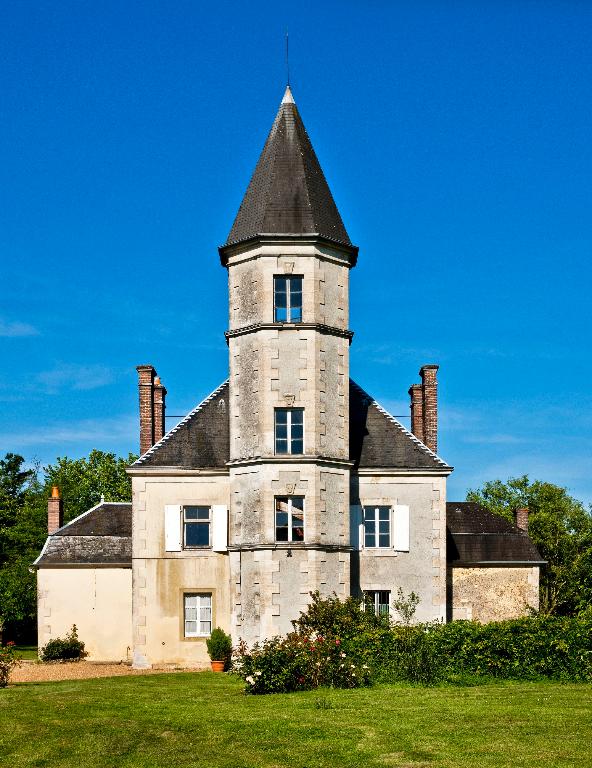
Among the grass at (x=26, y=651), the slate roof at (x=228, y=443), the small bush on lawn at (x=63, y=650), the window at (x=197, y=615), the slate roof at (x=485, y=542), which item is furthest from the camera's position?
the grass at (x=26, y=651)

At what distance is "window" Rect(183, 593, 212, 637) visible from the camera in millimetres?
27328

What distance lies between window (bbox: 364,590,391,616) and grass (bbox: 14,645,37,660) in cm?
1367

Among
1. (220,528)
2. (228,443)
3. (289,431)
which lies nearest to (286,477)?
(289,431)

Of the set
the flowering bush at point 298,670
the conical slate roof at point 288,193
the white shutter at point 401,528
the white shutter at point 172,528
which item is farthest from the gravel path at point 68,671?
the conical slate roof at point 288,193

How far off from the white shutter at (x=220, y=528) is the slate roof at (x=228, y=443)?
4.18 feet

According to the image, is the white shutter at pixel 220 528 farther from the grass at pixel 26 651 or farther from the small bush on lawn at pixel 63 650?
the grass at pixel 26 651

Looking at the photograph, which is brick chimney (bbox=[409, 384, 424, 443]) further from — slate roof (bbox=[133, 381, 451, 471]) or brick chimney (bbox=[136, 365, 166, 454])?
brick chimney (bbox=[136, 365, 166, 454])

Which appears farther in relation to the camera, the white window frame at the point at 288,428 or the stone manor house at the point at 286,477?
the white window frame at the point at 288,428

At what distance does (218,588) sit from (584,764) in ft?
55.4

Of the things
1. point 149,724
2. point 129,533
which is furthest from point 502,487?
point 149,724

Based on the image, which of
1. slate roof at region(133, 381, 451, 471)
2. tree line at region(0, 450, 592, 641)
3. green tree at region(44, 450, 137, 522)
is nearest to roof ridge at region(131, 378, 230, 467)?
slate roof at region(133, 381, 451, 471)

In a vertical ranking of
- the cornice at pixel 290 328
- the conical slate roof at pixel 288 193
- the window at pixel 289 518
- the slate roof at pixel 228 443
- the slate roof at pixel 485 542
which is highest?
the conical slate roof at pixel 288 193

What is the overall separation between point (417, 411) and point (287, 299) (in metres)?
6.52

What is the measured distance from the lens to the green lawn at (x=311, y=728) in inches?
476
